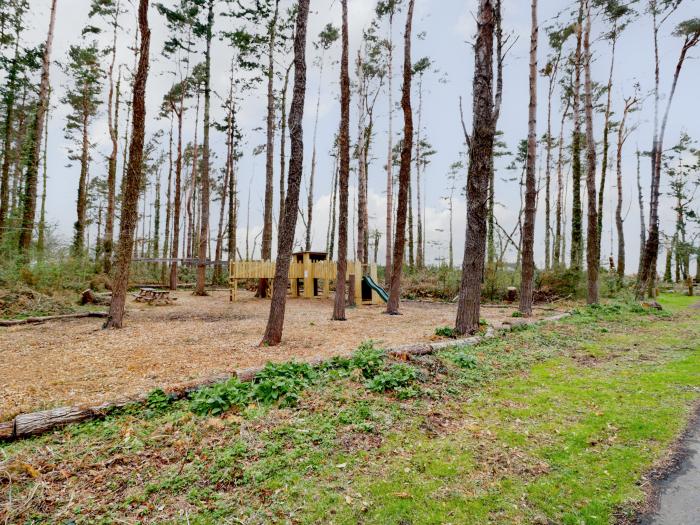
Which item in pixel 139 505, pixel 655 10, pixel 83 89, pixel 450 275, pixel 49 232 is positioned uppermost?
pixel 655 10

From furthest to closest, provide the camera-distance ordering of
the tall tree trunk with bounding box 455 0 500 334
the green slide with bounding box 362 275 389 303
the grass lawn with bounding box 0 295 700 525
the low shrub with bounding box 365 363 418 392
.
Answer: the green slide with bounding box 362 275 389 303
the tall tree trunk with bounding box 455 0 500 334
the low shrub with bounding box 365 363 418 392
the grass lawn with bounding box 0 295 700 525

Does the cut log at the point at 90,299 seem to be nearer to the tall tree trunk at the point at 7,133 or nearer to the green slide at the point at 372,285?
the tall tree trunk at the point at 7,133

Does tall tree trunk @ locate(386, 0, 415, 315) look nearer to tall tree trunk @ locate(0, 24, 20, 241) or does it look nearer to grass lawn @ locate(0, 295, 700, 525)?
grass lawn @ locate(0, 295, 700, 525)

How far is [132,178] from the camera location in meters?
8.43

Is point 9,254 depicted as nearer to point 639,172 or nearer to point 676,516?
point 676,516


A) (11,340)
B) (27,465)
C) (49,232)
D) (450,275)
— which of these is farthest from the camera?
(450,275)

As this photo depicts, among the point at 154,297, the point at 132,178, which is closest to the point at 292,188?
the point at 132,178

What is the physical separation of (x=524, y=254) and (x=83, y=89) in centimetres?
2258

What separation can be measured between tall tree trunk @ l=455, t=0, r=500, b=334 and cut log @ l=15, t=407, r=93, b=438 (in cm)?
607

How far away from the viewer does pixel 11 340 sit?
6.90 metres

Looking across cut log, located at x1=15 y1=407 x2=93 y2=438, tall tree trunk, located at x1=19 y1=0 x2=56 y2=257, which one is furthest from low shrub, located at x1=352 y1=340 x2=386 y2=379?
tall tree trunk, located at x1=19 y1=0 x2=56 y2=257

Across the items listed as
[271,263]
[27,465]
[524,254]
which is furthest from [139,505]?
[271,263]

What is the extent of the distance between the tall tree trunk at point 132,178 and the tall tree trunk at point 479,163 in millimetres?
7493

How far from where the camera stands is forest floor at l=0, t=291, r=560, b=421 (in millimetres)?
4387
